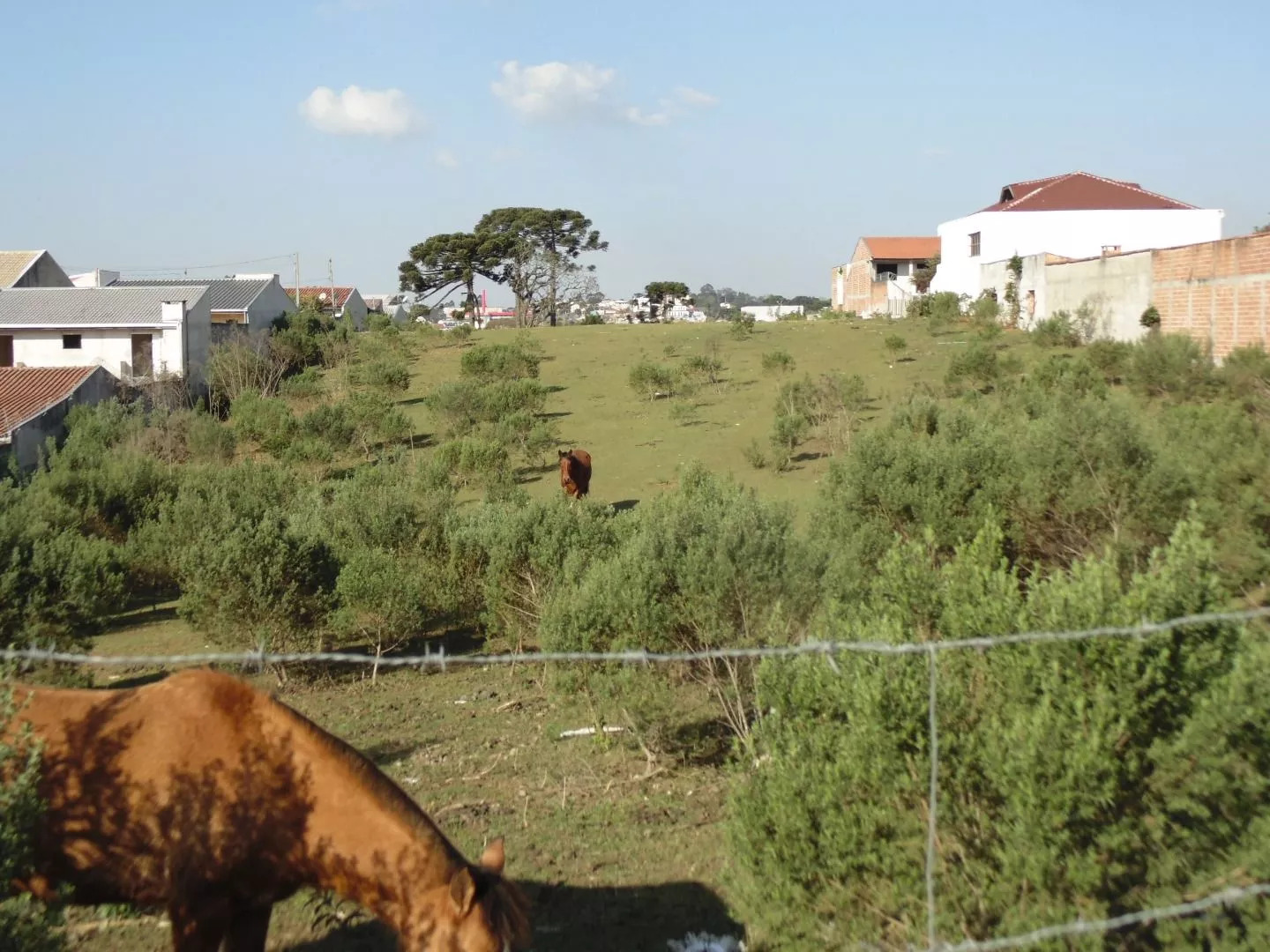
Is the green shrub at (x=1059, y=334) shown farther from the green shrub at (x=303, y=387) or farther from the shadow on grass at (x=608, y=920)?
the shadow on grass at (x=608, y=920)

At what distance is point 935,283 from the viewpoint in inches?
1973

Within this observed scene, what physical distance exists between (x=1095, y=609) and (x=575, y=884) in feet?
12.6

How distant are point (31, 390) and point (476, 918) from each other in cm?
3085

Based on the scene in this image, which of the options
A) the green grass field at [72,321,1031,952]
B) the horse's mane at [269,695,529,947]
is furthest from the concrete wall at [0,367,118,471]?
the horse's mane at [269,695,529,947]

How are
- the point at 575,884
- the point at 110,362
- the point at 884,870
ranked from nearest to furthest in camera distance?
the point at 884,870
the point at 575,884
the point at 110,362

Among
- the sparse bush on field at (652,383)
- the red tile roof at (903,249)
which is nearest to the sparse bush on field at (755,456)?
the sparse bush on field at (652,383)

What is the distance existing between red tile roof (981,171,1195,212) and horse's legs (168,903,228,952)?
4537cm

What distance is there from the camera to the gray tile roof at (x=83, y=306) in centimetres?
3925

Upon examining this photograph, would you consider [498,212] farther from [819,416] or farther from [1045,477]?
[1045,477]

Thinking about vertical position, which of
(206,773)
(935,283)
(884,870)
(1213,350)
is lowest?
(884,870)

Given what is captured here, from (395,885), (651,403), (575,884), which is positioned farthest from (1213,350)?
(395,885)

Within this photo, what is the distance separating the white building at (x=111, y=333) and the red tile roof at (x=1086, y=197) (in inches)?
1214

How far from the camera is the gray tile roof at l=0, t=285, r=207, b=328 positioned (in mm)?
39250

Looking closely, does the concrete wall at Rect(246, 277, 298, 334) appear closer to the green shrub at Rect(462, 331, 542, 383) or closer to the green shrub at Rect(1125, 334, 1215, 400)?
the green shrub at Rect(462, 331, 542, 383)
